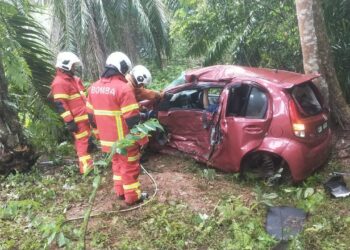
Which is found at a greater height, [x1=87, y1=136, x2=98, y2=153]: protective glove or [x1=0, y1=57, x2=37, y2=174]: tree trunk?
[x1=0, y1=57, x2=37, y2=174]: tree trunk

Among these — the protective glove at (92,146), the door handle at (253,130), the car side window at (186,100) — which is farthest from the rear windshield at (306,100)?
the protective glove at (92,146)

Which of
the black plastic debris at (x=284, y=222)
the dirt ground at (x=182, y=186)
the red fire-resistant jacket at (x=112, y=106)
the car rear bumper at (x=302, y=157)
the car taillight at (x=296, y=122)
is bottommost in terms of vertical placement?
the black plastic debris at (x=284, y=222)

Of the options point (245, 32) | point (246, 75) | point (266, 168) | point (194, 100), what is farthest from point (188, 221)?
point (245, 32)

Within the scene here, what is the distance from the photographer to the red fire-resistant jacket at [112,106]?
4.79 meters

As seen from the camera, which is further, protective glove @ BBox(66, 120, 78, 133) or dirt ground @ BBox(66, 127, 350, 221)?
protective glove @ BBox(66, 120, 78, 133)

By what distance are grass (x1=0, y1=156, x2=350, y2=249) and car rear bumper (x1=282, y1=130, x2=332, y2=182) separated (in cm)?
19

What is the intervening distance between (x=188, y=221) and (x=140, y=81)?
7.15 ft

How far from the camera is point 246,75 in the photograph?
5.71 metres

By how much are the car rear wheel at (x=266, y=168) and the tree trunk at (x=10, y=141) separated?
10.7 ft

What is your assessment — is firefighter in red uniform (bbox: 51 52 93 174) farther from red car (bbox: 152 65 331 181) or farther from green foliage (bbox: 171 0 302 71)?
green foliage (bbox: 171 0 302 71)

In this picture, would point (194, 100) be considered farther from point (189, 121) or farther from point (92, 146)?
point (92, 146)

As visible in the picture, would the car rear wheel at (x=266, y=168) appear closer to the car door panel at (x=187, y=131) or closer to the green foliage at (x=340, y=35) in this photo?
the car door panel at (x=187, y=131)

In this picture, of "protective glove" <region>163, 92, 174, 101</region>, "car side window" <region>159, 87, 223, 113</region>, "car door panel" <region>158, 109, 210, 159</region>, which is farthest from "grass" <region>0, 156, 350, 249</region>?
"protective glove" <region>163, 92, 174, 101</region>

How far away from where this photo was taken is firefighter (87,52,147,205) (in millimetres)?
4852
